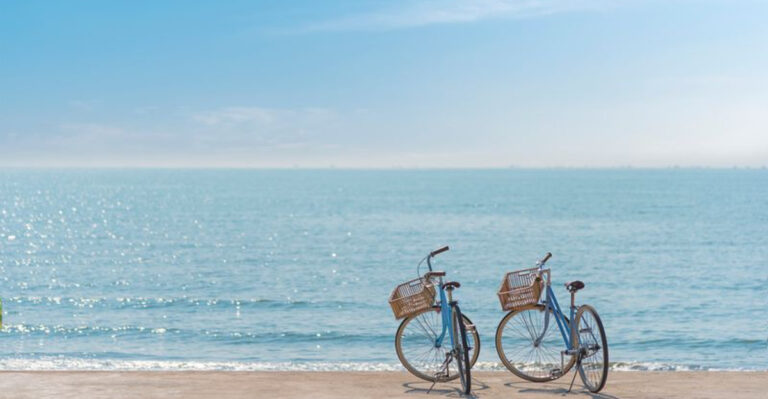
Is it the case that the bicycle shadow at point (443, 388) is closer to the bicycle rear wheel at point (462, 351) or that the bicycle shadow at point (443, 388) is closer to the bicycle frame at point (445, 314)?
the bicycle rear wheel at point (462, 351)

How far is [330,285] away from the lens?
3634 centimetres

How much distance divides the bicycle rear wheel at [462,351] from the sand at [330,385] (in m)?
0.16

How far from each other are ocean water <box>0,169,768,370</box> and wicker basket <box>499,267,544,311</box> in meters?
6.15

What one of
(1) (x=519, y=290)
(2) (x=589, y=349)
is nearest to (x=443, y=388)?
(1) (x=519, y=290)

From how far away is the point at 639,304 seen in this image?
1197 inches

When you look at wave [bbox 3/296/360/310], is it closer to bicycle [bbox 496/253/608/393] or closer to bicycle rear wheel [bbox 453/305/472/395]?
bicycle [bbox 496/253/608/393]

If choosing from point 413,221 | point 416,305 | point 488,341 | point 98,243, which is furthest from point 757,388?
point 413,221

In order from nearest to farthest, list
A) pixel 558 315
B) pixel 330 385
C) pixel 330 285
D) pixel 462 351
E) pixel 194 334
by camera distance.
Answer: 1. pixel 462 351
2. pixel 558 315
3. pixel 330 385
4. pixel 194 334
5. pixel 330 285

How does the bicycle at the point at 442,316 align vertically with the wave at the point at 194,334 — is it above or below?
above

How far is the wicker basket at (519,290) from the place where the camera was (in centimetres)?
986

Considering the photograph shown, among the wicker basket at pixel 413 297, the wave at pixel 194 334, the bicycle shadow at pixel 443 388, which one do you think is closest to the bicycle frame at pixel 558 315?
the bicycle shadow at pixel 443 388

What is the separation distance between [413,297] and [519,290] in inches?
48.2

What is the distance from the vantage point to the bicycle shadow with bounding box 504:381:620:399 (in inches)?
373

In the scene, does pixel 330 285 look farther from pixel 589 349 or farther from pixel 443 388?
pixel 589 349
